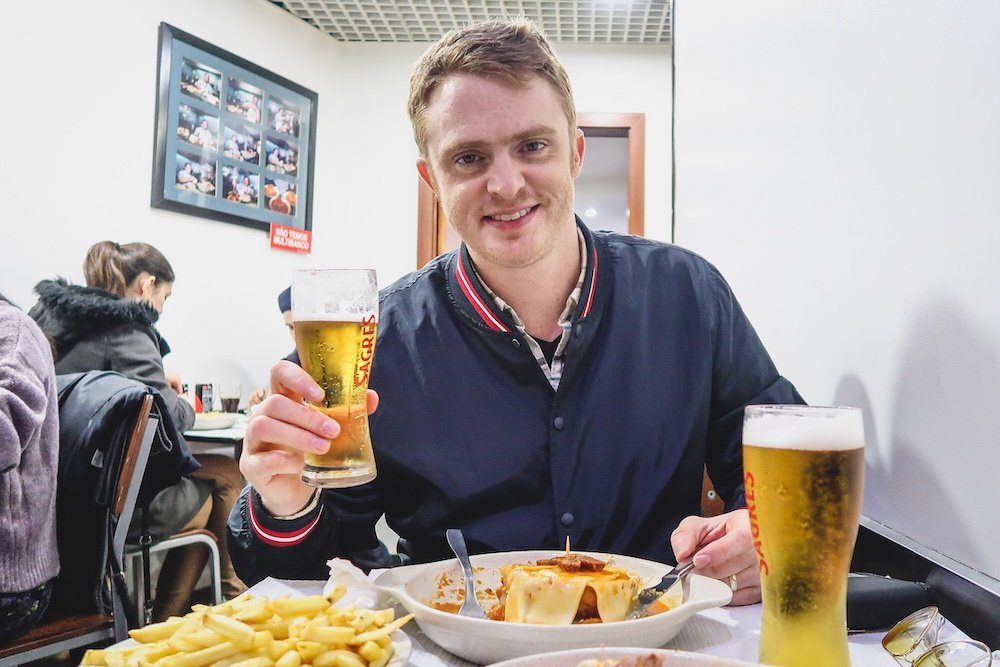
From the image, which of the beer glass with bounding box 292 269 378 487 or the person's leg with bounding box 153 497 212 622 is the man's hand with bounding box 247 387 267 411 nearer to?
the person's leg with bounding box 153 497 212 622

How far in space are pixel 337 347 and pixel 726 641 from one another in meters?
0.58

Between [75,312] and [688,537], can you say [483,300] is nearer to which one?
[688,537]

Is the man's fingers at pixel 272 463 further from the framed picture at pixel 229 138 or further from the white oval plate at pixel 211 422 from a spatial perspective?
the framed picture at pixel 229 138

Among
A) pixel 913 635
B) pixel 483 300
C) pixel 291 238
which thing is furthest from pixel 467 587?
pixel 291 238

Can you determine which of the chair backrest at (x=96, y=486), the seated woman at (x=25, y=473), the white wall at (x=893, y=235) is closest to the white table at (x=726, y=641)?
the white wall at (x=893, y=235)

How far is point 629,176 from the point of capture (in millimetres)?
4734

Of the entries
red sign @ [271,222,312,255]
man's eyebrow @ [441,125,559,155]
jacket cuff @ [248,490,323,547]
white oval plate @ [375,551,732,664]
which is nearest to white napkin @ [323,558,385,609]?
white oval plate @ [375,551,732,664]

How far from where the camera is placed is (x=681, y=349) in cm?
142

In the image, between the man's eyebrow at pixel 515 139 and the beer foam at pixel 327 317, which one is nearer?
the beer foam at pixel 327 317

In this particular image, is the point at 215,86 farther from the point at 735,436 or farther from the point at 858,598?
the point at 858,598

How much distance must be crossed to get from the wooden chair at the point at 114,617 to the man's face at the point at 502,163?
3.45 feet

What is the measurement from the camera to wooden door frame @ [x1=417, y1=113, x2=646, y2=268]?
4.70m

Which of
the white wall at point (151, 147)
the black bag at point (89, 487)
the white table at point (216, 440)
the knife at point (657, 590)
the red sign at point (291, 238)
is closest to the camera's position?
the knife at point (657, 590)

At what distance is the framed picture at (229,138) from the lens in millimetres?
3715
